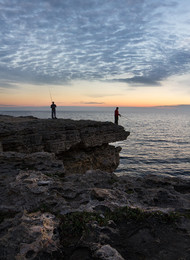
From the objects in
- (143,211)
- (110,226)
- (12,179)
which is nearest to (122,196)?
(143,211)

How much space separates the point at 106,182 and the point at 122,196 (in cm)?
118

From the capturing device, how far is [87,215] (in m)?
4.50

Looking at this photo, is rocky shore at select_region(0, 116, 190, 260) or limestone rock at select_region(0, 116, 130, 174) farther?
limestone rock at select_region(0, 116, 130, 174)

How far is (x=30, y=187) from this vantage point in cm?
586

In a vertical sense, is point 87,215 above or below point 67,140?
above

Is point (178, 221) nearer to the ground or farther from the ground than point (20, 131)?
nearer to the ground

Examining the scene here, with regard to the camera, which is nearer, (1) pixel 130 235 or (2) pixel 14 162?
(1) pixel 130 235

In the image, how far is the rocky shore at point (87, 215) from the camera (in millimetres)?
3527

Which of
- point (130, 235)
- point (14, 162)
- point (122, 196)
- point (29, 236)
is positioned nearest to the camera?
point (29, 236)

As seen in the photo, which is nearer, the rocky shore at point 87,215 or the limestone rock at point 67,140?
the rocky shore at point 87,215

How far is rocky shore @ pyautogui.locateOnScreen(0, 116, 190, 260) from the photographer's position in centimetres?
353

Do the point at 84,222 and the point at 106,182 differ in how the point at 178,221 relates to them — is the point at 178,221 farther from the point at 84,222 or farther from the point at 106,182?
the point at 106,182

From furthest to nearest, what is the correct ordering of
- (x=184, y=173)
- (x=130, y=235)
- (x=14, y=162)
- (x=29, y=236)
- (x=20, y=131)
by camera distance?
(x=184, y=173) < (x=20, y=131) < (x=14, y=162) < (x=130, y=235) < (x=29, y=236)

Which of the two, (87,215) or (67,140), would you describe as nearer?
(87,215)
